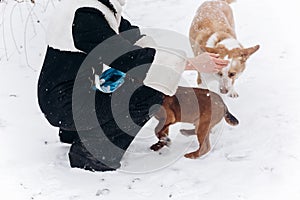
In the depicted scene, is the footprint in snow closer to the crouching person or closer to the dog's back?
the crouching person

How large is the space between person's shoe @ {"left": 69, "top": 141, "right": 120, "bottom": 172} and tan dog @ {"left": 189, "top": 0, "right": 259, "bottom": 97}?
111cm

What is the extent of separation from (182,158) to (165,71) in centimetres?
60

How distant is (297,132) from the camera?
114 inches

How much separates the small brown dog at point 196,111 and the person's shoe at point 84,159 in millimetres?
423

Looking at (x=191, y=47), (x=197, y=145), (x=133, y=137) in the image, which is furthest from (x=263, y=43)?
(x=133, y=137)

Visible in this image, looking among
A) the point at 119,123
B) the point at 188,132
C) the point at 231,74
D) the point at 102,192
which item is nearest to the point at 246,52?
the point at 231,74

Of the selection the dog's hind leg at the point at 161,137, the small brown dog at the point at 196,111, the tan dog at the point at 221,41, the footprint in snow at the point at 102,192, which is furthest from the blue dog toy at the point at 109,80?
the tan dog at the point at 221,41

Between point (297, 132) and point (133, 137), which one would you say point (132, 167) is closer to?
point (133, 137)

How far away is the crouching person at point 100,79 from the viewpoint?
2328 mm

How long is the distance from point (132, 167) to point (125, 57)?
0.70 metres

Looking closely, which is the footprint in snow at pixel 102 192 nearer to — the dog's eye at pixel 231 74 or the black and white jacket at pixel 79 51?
the black and white jacket at pixel 79 51

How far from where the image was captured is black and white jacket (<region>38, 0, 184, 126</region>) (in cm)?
230

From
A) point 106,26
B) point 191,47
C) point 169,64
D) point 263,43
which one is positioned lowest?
point 263,43

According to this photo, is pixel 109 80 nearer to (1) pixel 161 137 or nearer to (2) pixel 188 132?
(1) pixel 161 137
